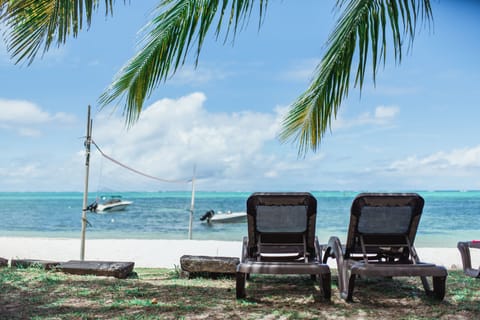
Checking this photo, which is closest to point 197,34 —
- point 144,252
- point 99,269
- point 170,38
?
point 170,38

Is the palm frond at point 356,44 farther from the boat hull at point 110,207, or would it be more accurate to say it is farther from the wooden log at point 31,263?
the boat hull at point 110,207

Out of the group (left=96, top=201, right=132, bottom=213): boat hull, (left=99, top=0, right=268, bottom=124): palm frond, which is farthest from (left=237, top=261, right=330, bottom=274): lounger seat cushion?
(left=96, top=201, right=132, bottom=213): boat hull

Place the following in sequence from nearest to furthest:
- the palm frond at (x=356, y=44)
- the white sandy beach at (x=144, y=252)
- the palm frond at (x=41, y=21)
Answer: the palm frond at (x=41, y=21) → the palm frond at (x=356, y=44) → the white sandy beach at (x=144, y=252)

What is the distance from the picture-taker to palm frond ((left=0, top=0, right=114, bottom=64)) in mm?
2740

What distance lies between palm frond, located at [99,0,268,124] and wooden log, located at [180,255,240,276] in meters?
1.56

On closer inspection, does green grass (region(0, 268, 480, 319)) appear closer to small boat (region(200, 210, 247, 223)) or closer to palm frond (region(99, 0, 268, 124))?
palm frond (region(99, 0, 268, 124))

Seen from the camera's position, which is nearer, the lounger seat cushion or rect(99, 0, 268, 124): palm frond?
rect(99, 0, 268, 124): palm frond

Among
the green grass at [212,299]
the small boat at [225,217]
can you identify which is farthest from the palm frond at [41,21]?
the small boat at [225,217]

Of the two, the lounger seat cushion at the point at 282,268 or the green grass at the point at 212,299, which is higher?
the lounger seat cushion at the point at 282,268

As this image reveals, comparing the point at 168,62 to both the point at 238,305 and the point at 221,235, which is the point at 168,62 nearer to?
the point at 238,305

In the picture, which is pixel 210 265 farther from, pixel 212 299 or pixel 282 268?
pixel 282 268

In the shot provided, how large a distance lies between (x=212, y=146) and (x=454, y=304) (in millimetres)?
48313

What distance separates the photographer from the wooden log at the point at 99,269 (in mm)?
4594

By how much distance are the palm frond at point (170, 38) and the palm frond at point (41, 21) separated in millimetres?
554
